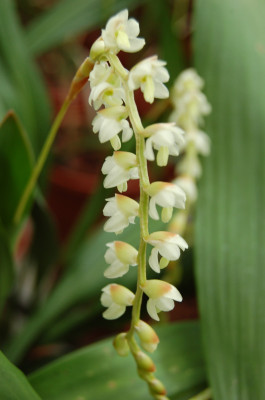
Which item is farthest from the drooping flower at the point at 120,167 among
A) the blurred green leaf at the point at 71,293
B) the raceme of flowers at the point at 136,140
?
the blurred green leaf at the point at 71,293

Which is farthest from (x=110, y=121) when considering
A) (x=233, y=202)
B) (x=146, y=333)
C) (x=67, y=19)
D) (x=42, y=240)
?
(x=67, y=19)

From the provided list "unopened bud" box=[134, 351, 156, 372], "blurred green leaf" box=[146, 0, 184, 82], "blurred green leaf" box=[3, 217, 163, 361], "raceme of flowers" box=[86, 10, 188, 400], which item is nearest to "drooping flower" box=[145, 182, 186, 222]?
"raceme of flowers" box=[86, 10, 188, 400]

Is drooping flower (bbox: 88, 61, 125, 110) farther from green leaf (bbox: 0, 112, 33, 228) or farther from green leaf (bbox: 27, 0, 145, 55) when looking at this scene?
green leaf (bbox: 27, 0, 145, 55)

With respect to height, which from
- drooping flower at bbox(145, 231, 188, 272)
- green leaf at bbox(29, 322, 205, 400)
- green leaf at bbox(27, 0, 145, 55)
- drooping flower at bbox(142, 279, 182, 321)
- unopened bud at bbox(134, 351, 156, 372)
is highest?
green leaf at bbox(27, 0, 145, 55)

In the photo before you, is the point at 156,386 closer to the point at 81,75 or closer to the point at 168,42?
the point at 81,75

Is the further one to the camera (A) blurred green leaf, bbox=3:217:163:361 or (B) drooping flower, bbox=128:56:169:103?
(A) blurred green leaf, bbox=3:217:163:361
